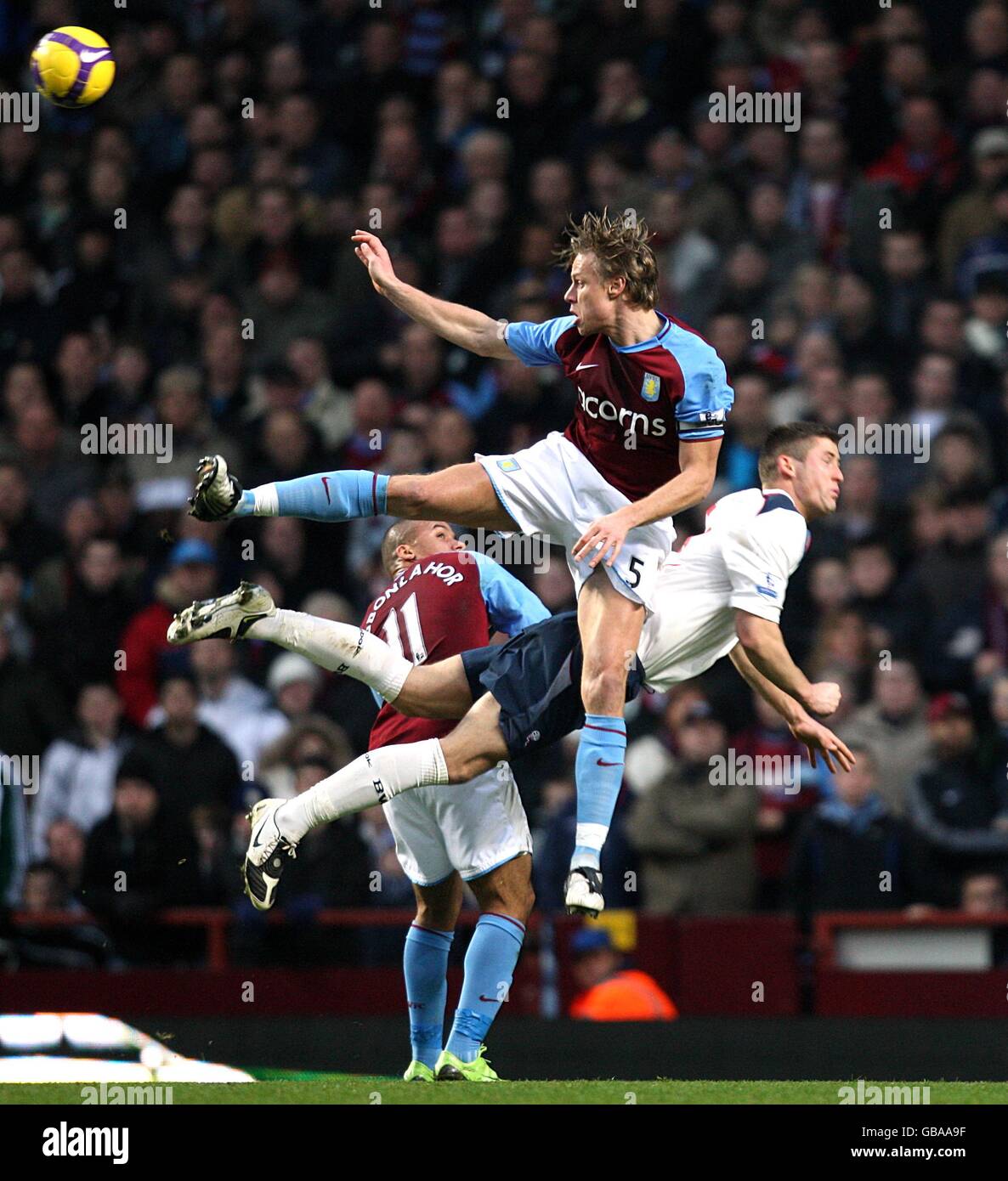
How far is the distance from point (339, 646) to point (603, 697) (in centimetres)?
93

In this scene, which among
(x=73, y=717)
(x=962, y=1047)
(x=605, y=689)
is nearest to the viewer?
(x=605, y=689)

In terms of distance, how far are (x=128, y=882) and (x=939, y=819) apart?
3997 millimetres

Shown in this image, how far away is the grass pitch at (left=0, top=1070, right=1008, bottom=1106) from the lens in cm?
625

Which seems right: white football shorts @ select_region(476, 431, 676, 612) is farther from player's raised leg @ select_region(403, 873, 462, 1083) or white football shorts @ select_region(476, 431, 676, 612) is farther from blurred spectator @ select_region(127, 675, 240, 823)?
blurred spectator @ select_region(127, 675, 240, 823)

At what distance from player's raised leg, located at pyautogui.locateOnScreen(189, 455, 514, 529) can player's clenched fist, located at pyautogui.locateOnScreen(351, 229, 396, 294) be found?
873 millimetres

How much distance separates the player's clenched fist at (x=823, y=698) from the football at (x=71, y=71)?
12.6 ft


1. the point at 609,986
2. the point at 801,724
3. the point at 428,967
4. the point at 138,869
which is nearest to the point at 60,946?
the point at 138,869

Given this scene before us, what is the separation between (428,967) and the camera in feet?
24.7

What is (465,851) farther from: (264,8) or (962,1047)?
(264,8)

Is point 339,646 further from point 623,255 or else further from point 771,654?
point 623,255

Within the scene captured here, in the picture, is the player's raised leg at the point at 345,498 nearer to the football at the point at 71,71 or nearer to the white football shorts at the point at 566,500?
the white football shorts at the point at 566,500

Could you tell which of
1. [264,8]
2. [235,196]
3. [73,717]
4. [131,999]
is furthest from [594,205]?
[131,999]

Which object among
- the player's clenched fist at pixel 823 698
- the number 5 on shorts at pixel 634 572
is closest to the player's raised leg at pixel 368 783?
the number 5 on shorts at pixel 634 572

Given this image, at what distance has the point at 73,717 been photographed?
11.3 metres
